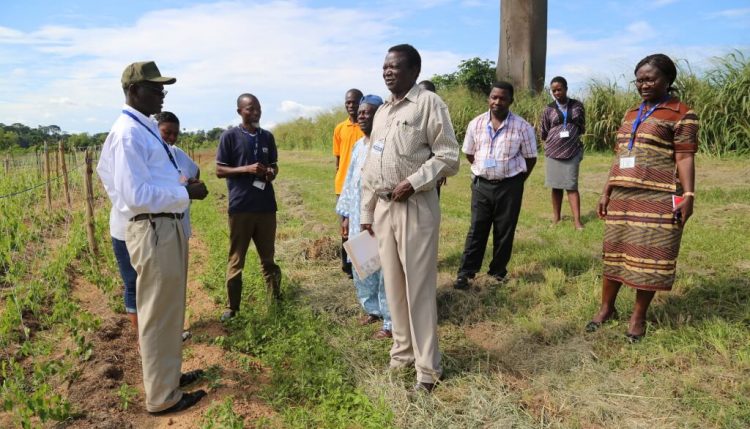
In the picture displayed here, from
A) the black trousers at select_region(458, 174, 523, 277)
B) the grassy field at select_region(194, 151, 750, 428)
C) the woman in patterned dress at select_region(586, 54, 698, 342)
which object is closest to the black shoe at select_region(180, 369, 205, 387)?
the grassy field at select_region(194, 151, 750, 428)

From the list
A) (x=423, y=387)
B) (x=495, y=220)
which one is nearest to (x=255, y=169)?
(x=423, y=387)

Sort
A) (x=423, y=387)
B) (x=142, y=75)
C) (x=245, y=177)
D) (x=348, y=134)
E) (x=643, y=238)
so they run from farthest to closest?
(x=348, y=134), (x=245, y=177), (x=643, y=238), (x=423, y=387), (x=142, y=75)

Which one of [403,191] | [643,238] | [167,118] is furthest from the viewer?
[167,118]

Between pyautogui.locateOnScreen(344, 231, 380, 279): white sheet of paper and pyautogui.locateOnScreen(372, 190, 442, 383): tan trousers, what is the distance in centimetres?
15

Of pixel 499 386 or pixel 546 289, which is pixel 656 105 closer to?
pixel 546 289

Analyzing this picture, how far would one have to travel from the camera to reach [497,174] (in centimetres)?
464

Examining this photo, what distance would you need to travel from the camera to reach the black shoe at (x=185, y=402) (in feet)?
10.1

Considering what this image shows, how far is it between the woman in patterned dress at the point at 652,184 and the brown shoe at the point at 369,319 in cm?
185

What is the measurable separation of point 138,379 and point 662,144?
381 cm

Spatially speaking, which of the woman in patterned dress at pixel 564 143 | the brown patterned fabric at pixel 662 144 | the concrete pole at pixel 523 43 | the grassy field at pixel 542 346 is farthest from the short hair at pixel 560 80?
the concrete pole at pixel 523 43

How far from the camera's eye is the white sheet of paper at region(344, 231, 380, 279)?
335cm

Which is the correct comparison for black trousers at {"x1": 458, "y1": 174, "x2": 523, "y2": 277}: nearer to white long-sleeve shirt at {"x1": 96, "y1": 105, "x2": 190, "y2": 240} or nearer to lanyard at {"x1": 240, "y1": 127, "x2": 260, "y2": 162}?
lanyard at {"x1": 240, "y1": 127, "x2": 260, "y2": 162}

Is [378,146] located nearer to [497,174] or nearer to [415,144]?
[415,144]

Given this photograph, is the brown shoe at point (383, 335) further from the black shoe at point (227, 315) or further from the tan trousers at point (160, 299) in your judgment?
the tan trousers at point (160, 299)
